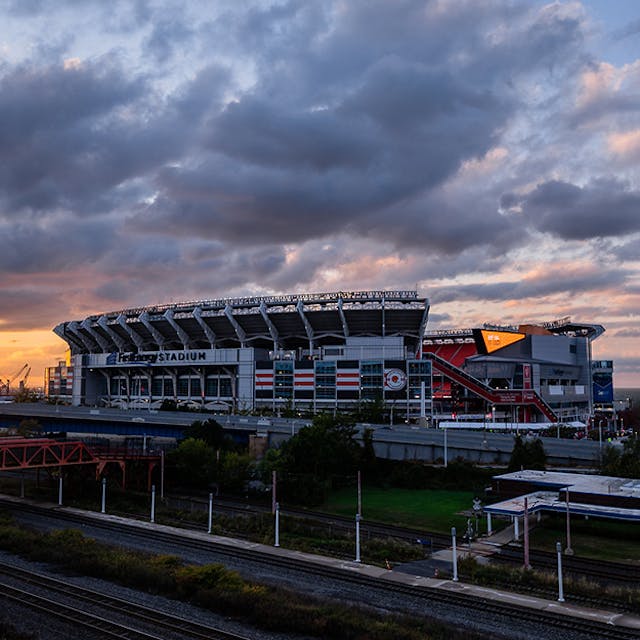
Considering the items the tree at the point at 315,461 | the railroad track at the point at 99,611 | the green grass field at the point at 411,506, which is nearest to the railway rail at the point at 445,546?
the green grass field at the point at 411,506

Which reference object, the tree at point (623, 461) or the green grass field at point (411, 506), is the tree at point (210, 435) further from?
the tree at point (623, 461)

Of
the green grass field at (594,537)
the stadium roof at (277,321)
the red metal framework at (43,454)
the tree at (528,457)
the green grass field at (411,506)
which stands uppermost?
the stadium roof at (277,321)

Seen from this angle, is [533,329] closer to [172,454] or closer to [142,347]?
[142,347]

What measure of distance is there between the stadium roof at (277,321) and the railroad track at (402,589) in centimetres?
10400

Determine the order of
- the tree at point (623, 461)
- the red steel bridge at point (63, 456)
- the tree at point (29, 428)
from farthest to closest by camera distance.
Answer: the tree at point (29, 428)
the tree at point (623, 461)
the red steel bridge at point (63, 456)

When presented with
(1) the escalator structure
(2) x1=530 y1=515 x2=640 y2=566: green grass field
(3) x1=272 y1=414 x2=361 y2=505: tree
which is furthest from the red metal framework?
(1) the escalator structure

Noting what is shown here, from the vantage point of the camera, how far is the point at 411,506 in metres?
67.3

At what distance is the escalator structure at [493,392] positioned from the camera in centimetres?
15000

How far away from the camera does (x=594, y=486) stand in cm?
5781

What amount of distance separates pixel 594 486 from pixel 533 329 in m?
135

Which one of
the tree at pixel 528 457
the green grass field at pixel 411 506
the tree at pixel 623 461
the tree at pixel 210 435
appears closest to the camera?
the green grass field at pixel 411 506

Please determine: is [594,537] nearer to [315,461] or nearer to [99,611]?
[315,461]

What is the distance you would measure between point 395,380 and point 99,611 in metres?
116

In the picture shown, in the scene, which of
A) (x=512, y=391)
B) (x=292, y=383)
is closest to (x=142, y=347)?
(x=292, y=383)
